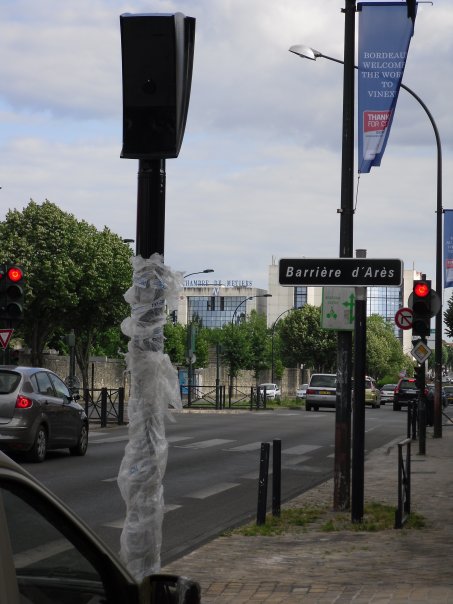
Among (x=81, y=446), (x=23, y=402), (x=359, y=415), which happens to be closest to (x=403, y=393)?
(x=81, y=446)

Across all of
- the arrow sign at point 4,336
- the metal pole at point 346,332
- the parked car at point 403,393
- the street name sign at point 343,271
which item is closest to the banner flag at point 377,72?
the metal pole at point 346,332

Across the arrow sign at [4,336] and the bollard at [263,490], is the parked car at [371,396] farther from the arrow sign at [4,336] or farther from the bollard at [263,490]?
the bollard at [263,490]

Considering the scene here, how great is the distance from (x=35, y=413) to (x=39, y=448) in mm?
634

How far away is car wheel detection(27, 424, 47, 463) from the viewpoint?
18266mm

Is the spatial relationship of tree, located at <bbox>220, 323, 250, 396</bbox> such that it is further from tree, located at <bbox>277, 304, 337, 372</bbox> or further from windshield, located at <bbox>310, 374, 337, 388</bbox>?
windshield, located at <bbox>310, 374, 337, 388</bbox>

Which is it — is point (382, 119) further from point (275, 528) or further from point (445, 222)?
point (445, 222)

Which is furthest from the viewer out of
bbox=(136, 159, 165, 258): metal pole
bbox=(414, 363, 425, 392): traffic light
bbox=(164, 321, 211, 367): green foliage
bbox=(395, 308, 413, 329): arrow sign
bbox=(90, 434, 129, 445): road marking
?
bbox=(164, 321, 211, 367): green foliage

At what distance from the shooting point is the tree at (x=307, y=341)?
111125 millimetres

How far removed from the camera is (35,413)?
59.8ft

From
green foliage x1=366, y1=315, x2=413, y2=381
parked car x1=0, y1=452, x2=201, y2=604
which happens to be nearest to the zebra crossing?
parked car x1=0, y1=452, x2=201, y2=604

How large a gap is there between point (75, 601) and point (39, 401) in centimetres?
1584

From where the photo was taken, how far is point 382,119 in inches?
579

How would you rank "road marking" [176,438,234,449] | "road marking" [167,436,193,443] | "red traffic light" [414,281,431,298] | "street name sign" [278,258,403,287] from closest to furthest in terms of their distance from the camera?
"street name sign" [278,258,403,287], "red traffic light" [414,281,431,298], "road marking" [176,438,234,449], "road marking" [167,436,193,443]

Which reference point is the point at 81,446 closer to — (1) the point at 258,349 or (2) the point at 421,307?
(2) the point at 421,307
